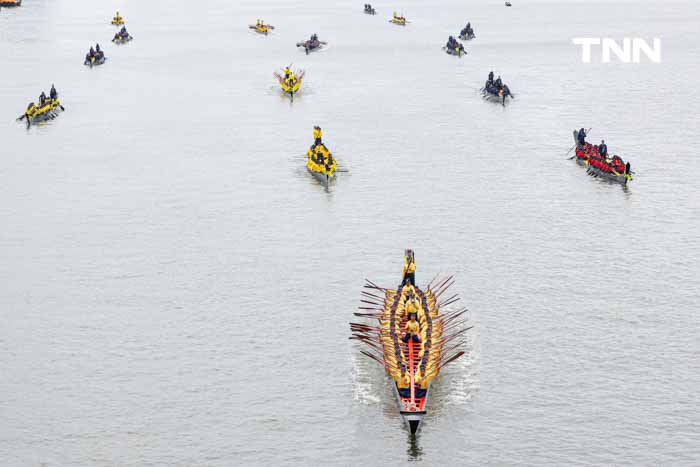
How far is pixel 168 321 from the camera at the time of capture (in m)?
64.9

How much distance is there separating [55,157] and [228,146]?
19044 millimetres

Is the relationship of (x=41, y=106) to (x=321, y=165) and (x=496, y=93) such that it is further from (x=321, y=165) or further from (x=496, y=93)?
(x=496, y=93)

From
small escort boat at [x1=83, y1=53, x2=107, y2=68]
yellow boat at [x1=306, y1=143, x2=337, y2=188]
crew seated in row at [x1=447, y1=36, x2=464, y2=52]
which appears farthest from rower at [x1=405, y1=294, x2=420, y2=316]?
small escort boat at [x1=83, y1=53, x2=107, y2=68]

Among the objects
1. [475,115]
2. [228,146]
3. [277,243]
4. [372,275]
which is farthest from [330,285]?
[475,115]

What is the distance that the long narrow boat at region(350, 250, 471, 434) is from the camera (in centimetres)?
5012

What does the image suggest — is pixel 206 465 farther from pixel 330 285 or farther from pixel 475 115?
pixel 475 115

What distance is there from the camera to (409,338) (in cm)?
5369

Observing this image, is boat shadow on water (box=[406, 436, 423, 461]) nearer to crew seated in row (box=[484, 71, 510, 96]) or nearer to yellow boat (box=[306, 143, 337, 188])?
yellow boat (box=[306, 143, 337, 188])

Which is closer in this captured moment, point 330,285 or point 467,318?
point 467,318

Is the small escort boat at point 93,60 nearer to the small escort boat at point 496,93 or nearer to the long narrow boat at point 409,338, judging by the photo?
the small escort boat at point 496,93

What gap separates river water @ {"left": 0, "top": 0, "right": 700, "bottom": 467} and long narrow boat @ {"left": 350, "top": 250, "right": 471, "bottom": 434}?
1248 millimetres

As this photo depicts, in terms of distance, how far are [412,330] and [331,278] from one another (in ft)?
61.9

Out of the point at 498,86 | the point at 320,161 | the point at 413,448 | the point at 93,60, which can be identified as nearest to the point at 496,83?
the point at 498,86

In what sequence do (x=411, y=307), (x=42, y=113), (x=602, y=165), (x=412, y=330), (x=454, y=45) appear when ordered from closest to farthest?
(x=412, y=330), (x=411, y=307), (x=602, y=165), (x=42, y=113), (x=454, y=45)
